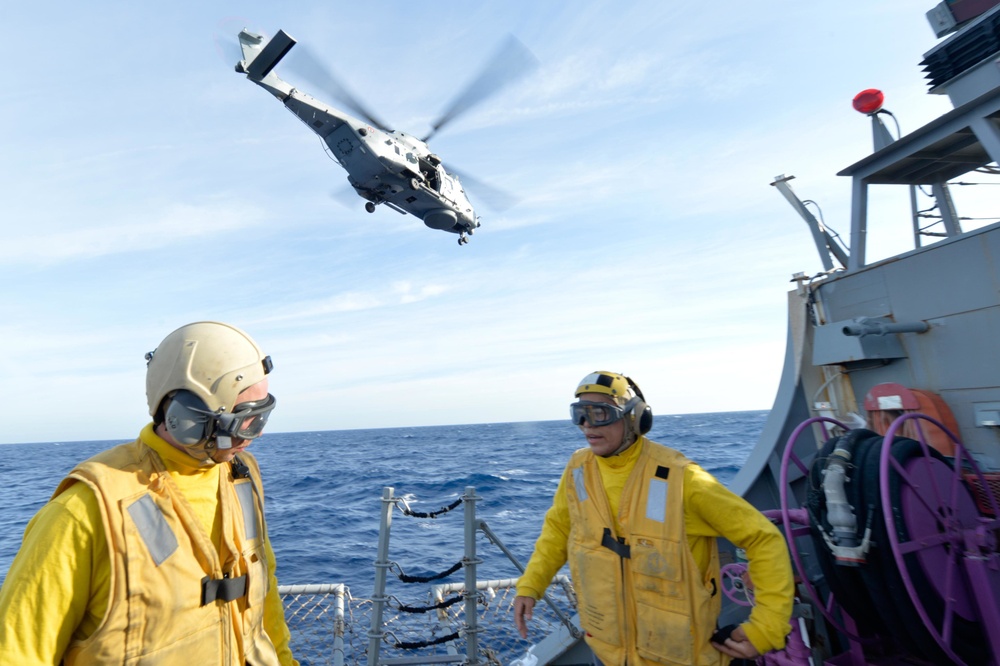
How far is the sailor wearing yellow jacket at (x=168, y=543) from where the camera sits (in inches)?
59.4

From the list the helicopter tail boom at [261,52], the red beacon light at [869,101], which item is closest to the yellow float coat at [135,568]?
the red beacon light at [869,101]

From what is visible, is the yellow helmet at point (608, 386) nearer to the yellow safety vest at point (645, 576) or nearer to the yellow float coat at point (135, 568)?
the yellow safety vest at point (645, 576)

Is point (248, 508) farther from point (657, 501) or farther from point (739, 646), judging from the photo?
point (739, 646)

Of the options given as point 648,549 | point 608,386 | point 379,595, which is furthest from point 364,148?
point 648,549

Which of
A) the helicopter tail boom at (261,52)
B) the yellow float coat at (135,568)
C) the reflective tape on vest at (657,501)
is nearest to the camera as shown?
the yellow float coat at (135,568)

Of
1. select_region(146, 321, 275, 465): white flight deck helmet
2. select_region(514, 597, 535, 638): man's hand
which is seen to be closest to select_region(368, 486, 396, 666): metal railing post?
select_region(514, 597, 535, 638): man's hand

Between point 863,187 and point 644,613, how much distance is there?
4.82 meters

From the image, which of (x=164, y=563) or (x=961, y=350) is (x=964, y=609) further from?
(x=164, y=563)

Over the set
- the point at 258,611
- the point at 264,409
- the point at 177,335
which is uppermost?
the point at 177,335

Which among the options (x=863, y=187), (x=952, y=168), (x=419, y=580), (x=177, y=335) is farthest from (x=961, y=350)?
(x=177, y=335)

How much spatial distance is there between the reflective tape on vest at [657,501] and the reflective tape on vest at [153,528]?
2.08m

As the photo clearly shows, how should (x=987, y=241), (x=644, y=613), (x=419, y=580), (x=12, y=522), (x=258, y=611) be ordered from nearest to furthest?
(x=258, y=611)
(x=644, y=613)
(x=987, y=241)
(x=419, y=580)
(x=12, y=522)

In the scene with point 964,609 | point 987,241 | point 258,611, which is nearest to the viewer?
point 258,611

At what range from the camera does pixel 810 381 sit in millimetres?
5684
